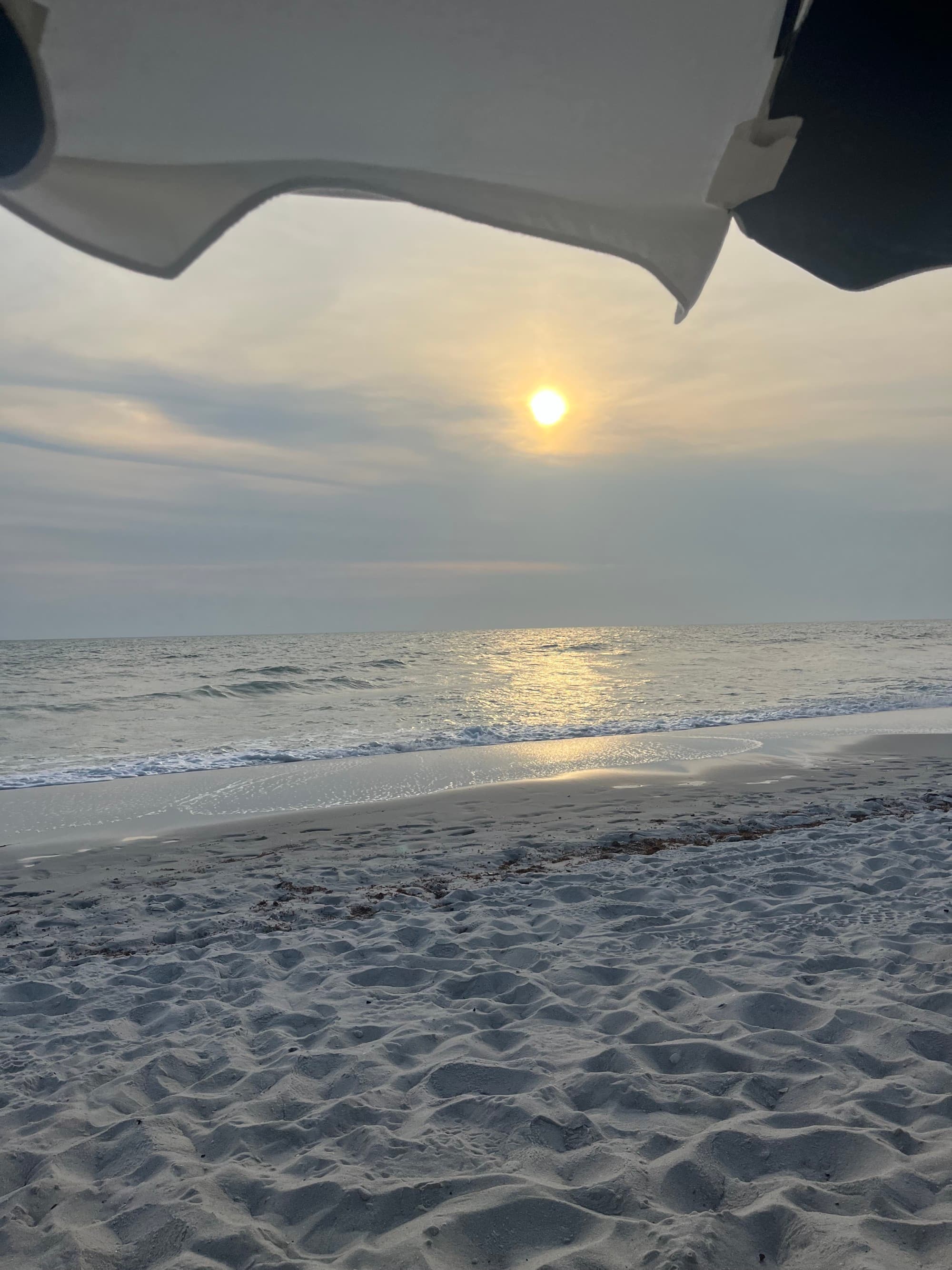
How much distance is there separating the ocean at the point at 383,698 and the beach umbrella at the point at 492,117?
12292 millimetres

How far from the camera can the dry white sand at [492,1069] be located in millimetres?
2318

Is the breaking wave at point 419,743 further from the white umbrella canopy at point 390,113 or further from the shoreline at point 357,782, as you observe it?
the white umbrella canopy at point 390,113

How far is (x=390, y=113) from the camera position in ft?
5.28

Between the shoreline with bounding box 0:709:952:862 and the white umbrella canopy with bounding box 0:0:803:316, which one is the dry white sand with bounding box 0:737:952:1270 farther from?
the shoreline with bounding box 0:709:952:862

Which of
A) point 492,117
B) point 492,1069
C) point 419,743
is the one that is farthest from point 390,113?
point 419,743

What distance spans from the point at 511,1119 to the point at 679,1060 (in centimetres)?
74

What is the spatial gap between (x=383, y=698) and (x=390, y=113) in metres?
23.2

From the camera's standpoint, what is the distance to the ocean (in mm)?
15406

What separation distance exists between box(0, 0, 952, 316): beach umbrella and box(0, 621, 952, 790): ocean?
1229 centimetres

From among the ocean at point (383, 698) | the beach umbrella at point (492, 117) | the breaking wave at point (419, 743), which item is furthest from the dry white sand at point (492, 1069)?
the ocean at point (383, 698)

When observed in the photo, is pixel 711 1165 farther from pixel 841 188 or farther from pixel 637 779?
pixel 637 779

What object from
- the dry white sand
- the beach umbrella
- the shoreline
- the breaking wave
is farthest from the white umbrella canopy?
the breaking wave

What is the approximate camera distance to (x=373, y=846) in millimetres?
7539

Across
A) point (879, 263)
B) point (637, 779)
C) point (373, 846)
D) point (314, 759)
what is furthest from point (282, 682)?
point (879, 263)
